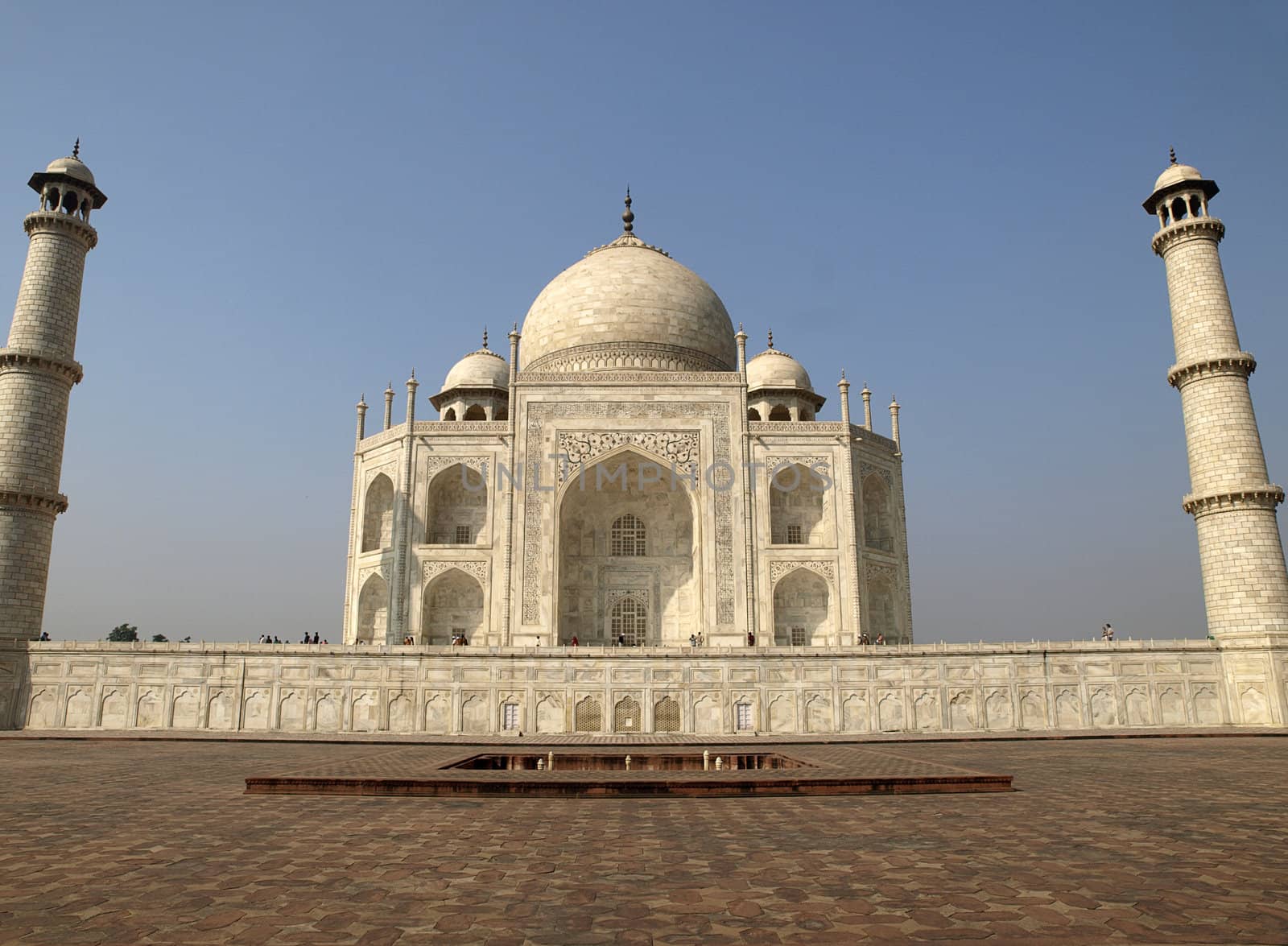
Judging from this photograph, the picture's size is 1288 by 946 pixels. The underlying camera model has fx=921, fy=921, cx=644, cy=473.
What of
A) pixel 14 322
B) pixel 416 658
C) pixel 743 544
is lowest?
Result: pixel 416 658

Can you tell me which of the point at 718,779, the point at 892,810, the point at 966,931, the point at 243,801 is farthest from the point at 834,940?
the point at 243,801

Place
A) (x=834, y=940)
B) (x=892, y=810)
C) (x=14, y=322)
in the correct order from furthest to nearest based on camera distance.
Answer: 1. (x=14, y=322)
2. (x=892, y=810)
3. (x=834, y=940)

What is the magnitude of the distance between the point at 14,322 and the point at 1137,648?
22.8 meters

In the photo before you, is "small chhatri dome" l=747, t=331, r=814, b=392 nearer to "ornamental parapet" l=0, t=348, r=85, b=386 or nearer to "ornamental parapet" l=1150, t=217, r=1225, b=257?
"ornamental parapet" l=1150, t=217, r=1225, b=257

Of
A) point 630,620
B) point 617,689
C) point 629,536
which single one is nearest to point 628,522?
point 629,536

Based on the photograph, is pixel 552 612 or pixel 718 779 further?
pixel 552 612

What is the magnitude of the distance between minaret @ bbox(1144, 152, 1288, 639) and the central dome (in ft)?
39.7

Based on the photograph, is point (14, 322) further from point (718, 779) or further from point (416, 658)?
point (718, 779)

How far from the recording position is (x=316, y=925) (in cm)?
338

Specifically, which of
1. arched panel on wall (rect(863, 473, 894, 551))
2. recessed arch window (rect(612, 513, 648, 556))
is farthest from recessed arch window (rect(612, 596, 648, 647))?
arched panel on wall (rect(863, 473, 894, 551))

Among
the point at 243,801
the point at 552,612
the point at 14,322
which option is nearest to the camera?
the point at 243,801

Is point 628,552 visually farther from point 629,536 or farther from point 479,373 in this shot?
point 479,373

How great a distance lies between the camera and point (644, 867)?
4445 mm

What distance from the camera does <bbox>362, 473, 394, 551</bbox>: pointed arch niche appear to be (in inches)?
997
